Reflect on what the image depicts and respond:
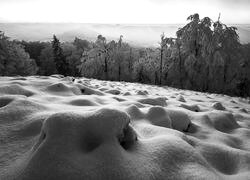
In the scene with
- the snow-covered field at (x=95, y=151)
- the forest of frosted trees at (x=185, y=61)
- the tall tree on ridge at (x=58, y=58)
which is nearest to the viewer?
the snow-covered field at (x=95, y=151)

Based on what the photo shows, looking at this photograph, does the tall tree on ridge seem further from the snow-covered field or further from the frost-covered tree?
the snow-covered field

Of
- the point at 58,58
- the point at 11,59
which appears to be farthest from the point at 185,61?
the point at 58,58

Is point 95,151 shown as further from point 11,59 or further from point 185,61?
point 11,59

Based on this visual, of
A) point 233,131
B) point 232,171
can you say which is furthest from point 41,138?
point 233,131

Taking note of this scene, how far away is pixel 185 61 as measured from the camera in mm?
22828

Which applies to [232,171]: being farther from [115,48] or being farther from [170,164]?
[115,48]

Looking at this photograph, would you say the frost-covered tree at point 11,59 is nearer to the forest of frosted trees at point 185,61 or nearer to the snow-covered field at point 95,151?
the forest of frosted trees at point 185,61

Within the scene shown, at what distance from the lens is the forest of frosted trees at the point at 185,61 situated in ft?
72.3

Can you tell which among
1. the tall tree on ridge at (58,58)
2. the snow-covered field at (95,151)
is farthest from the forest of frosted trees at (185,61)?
the snow-covered field at (95,151)

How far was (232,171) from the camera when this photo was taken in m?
1.74

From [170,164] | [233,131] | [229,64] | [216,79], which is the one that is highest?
[170,164]

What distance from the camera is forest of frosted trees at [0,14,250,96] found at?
72.3 feet

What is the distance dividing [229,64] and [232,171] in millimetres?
24373

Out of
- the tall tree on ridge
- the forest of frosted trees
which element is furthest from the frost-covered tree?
the tall tree on ridge
